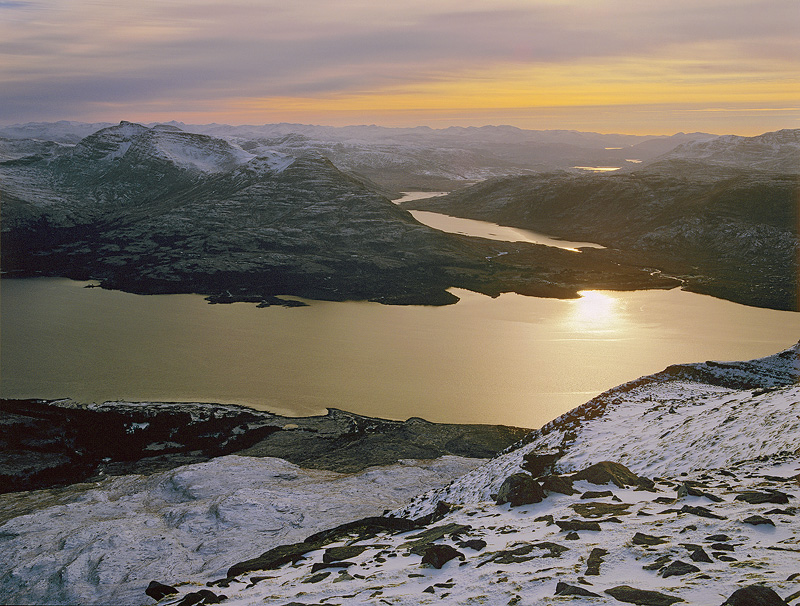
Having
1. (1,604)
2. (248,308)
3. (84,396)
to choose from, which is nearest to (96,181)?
(248,308)

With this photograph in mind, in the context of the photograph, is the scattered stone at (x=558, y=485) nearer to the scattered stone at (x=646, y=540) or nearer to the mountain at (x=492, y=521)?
the mountain at (x=492, y=521)

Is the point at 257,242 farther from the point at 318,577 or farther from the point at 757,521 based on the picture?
the point at 757,521

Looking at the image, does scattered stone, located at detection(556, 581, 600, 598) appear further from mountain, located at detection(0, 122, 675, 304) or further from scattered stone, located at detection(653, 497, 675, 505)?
mountain, located at detection(0, 122, 675, 304)

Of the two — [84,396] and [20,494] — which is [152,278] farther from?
[20,494]

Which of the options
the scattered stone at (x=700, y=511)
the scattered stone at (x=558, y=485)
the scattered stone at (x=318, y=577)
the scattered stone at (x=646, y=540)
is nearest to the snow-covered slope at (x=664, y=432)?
the scattered stone at (x=558, y=485)

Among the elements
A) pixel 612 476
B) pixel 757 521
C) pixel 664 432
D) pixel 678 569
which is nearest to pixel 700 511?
pixel 757 521

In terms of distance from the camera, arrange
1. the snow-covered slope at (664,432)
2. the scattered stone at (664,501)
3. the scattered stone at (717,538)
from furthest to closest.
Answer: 1. the snow-covered slope at (664,432)
2. the scattered stone at (664,501)
3. the scattered stone at (717,538)
